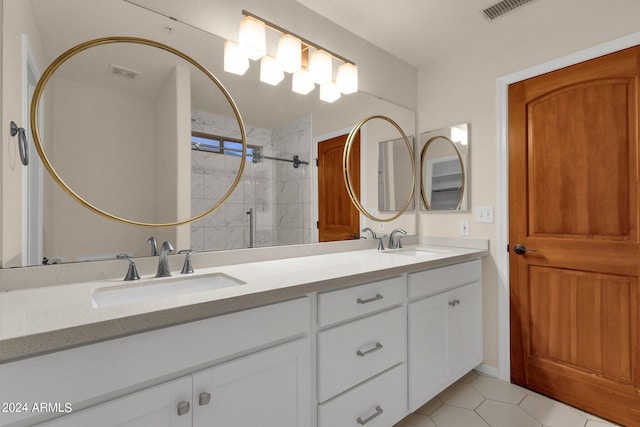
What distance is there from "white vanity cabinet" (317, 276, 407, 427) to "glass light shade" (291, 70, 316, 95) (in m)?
1.22

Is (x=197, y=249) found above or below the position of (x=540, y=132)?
below

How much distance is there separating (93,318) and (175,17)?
4.36 ft

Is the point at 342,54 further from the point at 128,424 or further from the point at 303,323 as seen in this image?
the point at 128,424

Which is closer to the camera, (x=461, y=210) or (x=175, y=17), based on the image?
(x=175, y=17)

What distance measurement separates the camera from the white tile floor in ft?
5.32

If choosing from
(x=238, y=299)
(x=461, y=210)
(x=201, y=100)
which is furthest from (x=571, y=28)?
(x=238, y=299)

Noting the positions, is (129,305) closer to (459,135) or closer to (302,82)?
(302,82)

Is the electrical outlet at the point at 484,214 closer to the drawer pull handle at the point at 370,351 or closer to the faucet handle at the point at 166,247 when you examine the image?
the drawer pull handle at the point at 370,351

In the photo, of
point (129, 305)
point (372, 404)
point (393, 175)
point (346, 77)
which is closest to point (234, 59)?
point (346, 77)

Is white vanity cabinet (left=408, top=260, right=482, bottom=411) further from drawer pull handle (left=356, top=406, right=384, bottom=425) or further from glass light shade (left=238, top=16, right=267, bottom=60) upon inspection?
glass light shade (left=238, top=16, right=267, bottom=60)

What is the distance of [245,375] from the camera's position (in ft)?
A: 3.11

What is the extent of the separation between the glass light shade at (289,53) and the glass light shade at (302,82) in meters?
0.05

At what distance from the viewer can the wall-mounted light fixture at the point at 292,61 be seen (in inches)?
61.0

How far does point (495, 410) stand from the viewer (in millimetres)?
1727
